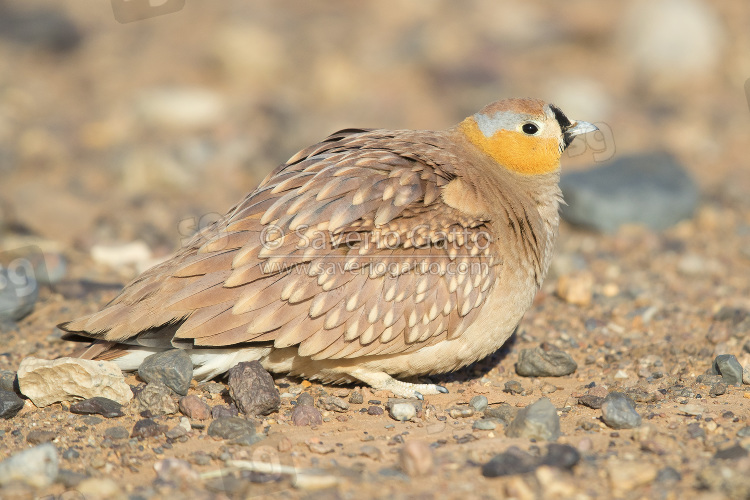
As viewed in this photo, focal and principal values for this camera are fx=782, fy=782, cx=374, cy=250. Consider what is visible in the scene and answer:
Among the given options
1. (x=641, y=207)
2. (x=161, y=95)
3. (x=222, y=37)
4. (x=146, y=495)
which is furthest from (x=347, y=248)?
(x=222, y=37)

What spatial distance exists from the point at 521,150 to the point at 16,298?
420 centimetres

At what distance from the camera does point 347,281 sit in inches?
196

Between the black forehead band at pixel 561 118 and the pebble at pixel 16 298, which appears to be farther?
the pebble at pixel 16 298

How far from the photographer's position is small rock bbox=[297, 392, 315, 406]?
5.08 metres

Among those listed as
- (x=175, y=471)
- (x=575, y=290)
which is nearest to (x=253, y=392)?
(x=175, y=471)

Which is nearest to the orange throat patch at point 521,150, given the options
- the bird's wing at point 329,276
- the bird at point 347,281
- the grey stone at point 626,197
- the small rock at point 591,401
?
the bird at point 347,281

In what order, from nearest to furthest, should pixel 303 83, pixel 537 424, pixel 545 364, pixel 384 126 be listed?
1. pixel 537 424
2. pixel 545 364
3. pixel 384 126
4. pixel 303 83

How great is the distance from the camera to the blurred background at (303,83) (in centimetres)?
1067

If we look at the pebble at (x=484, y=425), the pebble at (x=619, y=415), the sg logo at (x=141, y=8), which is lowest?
the pebble at (x=619, y=415)

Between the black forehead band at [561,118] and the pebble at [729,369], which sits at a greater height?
the black forehead band at [561,118]

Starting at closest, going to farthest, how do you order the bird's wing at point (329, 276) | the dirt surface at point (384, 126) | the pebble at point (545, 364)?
the dirt surface at point (384, 126), the bird's wing at point (329, 276), the pebble at point (545, 364)

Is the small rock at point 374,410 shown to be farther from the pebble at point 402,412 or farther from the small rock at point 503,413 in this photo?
the small rock at point 503,413

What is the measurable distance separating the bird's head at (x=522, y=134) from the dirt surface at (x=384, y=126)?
1.46 meters

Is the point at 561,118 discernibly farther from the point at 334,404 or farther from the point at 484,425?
the point at 334,404
